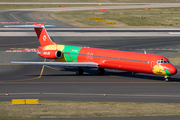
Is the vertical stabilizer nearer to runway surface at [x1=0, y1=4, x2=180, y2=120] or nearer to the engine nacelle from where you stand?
the engine nacelle

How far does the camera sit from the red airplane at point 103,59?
3547 centimetres

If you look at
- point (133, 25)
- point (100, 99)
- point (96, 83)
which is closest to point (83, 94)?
point (100, 99)

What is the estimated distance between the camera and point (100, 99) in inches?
1134

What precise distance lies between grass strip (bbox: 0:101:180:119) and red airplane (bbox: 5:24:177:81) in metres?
9.14

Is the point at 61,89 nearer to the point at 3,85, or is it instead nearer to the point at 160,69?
the point at 3,85

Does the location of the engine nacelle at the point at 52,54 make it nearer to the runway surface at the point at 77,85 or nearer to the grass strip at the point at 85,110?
the runway surface at the point at 77,85

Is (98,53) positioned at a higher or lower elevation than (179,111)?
higher

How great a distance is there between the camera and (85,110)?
968 inches

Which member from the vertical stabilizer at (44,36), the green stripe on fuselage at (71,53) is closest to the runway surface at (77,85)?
the green stripe on fuselage at (71,53)

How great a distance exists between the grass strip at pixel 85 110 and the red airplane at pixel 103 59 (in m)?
9.14

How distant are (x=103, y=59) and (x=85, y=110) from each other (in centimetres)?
1499

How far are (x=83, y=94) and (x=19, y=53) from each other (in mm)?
26327

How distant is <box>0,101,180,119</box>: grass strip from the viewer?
916 inches

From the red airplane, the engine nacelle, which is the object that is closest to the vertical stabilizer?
the red airplane
